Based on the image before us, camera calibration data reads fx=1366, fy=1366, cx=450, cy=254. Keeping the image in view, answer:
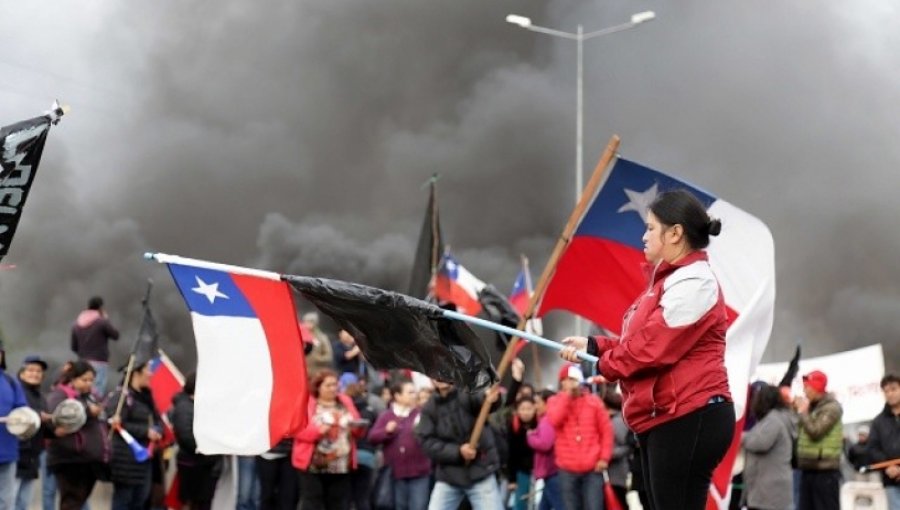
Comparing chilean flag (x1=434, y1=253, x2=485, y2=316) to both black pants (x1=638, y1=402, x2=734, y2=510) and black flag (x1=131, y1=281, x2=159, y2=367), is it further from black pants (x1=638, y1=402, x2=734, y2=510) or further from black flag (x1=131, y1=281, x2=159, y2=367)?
black pants (x1=638, y1=402, x2=734, y2=510)

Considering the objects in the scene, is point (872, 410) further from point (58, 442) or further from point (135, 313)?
point (135, 313)

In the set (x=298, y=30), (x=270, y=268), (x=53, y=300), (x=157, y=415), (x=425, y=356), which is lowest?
(x=425, y=356)

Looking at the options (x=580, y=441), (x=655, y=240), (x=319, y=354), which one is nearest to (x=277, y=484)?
(x=580, y=441)

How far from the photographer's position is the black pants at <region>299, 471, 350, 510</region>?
38.6 feet

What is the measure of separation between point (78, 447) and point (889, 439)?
676 centimetres

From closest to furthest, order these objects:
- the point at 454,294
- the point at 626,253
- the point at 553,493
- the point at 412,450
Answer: the point at 626,253 < the point at 553,493 < the point at 412,450 < the point at 454,294

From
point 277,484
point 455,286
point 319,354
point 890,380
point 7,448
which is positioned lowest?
point 7,448

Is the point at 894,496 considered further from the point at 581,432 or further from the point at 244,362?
the point at 244,362

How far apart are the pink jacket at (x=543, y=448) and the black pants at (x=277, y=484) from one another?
2265 mm

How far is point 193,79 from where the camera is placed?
79.6ft

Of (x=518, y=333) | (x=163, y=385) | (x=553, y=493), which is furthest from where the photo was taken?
(x=163, y=385)

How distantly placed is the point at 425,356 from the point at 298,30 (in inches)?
761

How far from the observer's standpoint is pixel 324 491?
11859 mm

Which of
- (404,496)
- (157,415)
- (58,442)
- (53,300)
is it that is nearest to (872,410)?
(404,496)
